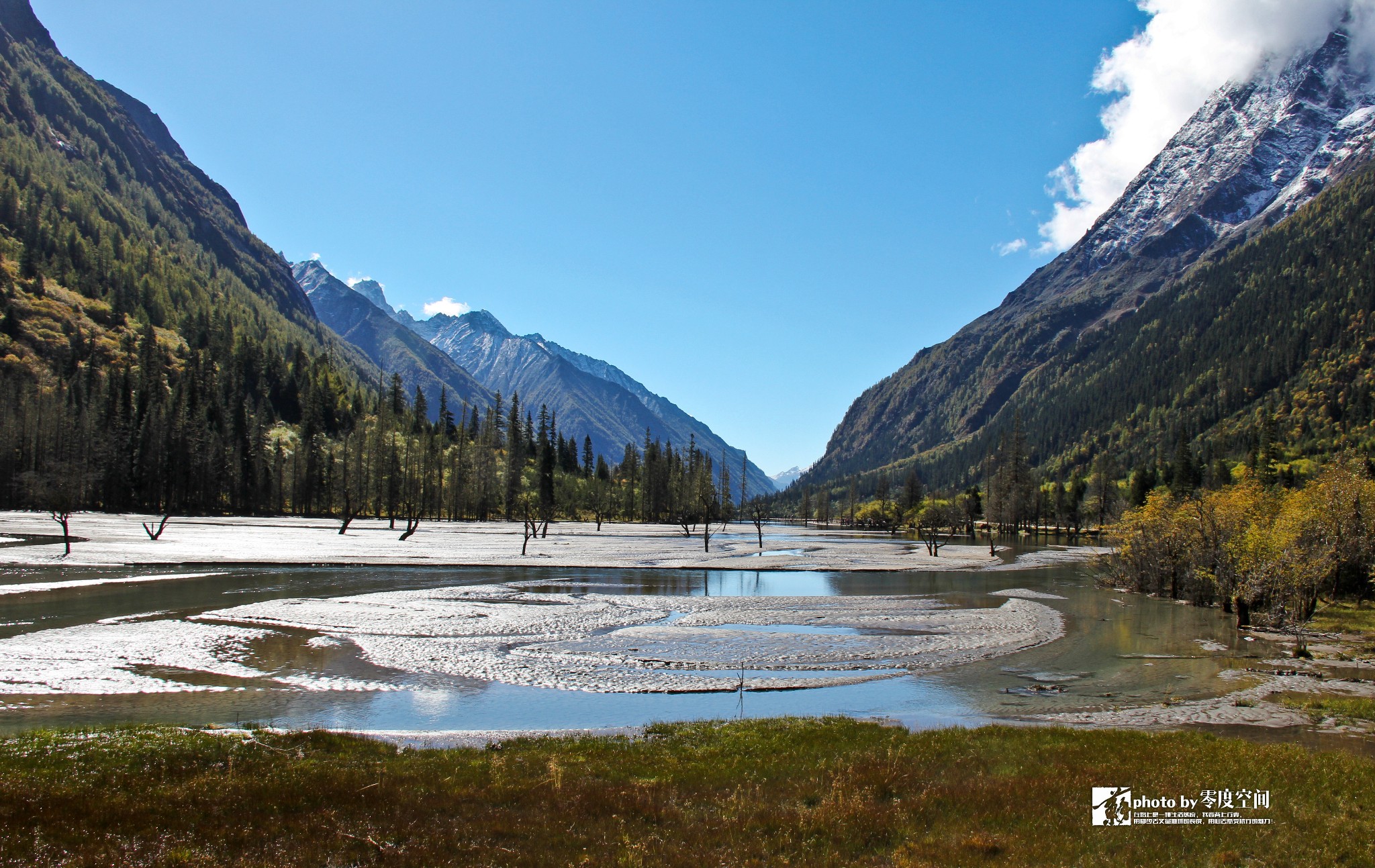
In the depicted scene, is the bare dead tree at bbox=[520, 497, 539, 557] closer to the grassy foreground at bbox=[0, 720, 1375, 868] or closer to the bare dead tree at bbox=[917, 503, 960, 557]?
the grassy foreground at bbox=[0, 720, 1375, 868]

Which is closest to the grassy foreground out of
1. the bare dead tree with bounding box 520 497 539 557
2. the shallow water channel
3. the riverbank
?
the shallow water channel

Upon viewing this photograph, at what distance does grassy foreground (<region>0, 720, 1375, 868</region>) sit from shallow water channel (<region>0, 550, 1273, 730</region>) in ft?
12.9

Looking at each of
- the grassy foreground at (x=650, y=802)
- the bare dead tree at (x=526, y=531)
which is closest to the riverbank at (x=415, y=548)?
the bare dead tree at (x=526, y=531)

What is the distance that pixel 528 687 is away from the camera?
24453 mm

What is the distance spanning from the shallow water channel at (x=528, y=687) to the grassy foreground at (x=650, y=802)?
3.93 metres

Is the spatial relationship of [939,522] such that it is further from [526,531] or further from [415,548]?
[415,548]

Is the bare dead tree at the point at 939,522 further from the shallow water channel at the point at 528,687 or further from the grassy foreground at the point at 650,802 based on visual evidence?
the grassy foreground at the point at 650,802

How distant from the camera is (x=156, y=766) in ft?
45.0

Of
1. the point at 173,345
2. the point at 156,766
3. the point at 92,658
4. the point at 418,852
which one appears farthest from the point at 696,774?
the point at 173,345

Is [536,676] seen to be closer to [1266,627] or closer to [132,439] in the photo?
[1266,627]

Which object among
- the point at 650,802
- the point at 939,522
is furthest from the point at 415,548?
the point at 939,522

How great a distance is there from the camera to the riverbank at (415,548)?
6069 centimetres

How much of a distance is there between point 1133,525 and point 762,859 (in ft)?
195

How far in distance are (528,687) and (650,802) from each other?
41.1 ft
